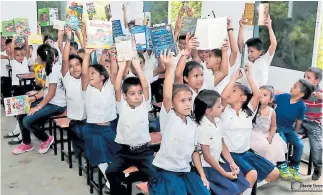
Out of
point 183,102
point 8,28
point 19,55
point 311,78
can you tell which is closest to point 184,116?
point 183,102

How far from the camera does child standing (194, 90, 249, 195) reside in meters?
2.35

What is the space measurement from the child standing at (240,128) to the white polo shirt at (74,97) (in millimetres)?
1496

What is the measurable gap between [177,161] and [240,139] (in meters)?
0.66

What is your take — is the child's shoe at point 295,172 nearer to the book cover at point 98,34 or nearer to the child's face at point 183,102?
the child's face at point 183,102

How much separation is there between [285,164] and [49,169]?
2.28 metres

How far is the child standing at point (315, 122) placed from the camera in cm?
350

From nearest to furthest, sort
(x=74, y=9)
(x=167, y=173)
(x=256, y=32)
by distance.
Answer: (x=167, y=173) → (x=74, y=9) → (x=256, y=32)

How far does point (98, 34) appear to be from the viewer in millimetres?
2746

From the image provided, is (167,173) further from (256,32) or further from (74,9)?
(256,32)

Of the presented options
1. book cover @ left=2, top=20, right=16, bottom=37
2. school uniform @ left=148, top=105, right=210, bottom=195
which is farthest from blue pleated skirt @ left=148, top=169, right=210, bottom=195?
book cover @ left=2, top=20, right=16, bottom=37

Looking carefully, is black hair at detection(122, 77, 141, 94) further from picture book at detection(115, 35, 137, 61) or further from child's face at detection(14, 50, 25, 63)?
child's face at detection(14, 50, 25, 63)

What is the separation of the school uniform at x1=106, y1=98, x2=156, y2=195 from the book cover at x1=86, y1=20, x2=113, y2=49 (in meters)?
0.46

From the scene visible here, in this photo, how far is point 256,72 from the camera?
3867 millimetres

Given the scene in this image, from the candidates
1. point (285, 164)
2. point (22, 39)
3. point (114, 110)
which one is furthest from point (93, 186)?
point (22, 39)
